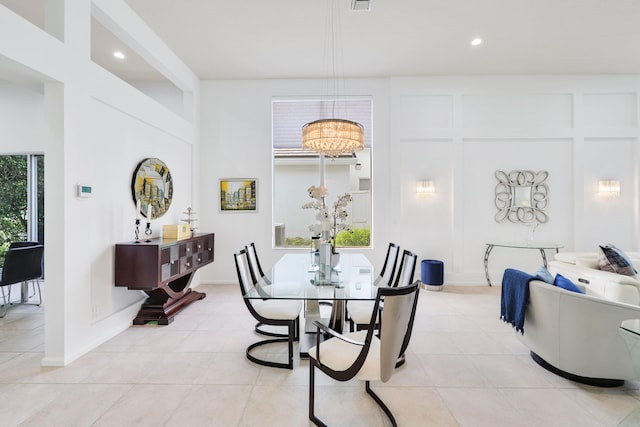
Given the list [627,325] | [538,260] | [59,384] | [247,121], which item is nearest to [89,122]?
[59,384]

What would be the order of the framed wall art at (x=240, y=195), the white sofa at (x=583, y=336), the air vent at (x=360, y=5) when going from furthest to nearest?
the framed wall art at (x=240, y=195) < the air vent at (x=360, y=5) < the white sofa at (x=583, y=336)

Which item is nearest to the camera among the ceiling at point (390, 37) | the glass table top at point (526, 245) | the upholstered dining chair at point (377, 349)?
the upholstered dining chair at point (377, 349)

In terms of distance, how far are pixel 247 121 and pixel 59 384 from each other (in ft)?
13.8

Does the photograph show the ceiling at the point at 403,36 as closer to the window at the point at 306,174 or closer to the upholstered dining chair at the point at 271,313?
the window at the point at 306,174

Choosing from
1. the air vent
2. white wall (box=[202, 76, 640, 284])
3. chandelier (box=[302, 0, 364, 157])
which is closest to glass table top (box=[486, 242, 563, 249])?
white wall (box=[202, 76, 640, 284])

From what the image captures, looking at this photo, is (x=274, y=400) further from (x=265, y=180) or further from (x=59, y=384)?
(x=265, y=180)

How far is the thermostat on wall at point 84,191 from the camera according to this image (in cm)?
269

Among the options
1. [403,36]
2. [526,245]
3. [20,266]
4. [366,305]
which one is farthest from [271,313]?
[526,245]

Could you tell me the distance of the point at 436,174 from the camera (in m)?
5.19

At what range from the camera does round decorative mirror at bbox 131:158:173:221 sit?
11.8 feet

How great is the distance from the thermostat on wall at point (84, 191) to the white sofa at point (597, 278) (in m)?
4.80

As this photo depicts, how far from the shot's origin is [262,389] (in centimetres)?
221

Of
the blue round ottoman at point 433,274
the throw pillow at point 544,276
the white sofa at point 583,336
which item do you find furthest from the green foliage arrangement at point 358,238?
the white sofa at point 583,336

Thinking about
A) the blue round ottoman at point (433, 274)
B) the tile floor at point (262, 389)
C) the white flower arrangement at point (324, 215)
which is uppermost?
the white flower arrangement at point (324, 215)
